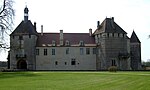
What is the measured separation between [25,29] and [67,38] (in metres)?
8.78

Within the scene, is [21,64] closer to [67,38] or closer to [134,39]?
[67,38]

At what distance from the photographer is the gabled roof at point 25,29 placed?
62938 mm

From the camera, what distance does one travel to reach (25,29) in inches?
2489

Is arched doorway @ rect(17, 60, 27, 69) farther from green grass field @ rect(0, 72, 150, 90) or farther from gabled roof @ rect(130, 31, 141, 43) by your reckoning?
green grass field @ rect(0, 72, 150, 90)

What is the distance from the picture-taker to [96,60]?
2554 inches

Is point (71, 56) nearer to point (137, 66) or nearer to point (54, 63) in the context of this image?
point (54, 63)

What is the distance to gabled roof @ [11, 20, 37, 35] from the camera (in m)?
62.9

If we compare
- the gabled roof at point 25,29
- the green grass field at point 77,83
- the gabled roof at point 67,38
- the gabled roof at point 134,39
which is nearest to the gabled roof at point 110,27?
the gabled roof at point 67,38

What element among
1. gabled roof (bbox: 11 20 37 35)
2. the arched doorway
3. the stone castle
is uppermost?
gabled roof (bbox: 11 20 37 35)

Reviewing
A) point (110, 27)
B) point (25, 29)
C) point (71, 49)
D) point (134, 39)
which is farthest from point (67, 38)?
point (134, 39)

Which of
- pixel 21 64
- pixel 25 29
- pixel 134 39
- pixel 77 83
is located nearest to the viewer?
pixel 77 83

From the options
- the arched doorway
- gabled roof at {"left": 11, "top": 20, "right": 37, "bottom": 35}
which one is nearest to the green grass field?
gabled roof at {"left": 11, "top": 20, "right": 37, "bottom": 35}

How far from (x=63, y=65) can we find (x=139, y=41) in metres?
17.1

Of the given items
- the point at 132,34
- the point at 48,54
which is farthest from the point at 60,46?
the point at 132,34
